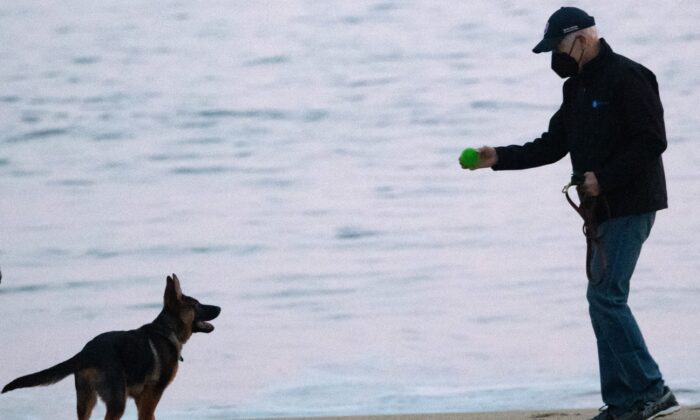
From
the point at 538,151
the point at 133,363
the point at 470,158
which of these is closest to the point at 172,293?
the point at 133,363

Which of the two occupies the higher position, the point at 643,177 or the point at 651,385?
the point at 643,177

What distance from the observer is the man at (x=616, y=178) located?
3.77m

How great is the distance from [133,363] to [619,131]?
2.56 metres

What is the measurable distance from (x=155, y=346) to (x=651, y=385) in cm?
242

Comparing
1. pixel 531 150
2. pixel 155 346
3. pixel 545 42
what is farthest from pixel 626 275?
pixel 155 346

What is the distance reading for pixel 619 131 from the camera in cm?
387

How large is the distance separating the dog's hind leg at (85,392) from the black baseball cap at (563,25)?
2.58 meters

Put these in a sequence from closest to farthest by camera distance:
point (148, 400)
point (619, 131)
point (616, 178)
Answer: point (616, 178)
point (619, 131)
point (148, 400)

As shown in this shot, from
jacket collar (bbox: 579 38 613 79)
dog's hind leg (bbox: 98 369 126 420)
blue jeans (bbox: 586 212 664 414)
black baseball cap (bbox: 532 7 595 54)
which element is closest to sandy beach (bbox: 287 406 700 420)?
blue jeans (bbox: 586 212 664 414)

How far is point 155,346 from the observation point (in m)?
4.91

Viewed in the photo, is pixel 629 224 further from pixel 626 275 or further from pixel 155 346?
pixel 155 346

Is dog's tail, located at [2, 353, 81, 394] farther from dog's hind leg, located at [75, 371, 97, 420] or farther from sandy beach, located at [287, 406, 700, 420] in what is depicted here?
sandy beach, located at [287, 406, 700, 420]

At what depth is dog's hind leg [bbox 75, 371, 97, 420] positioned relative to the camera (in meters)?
4.61

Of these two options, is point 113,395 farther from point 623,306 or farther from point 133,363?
point 623,306
